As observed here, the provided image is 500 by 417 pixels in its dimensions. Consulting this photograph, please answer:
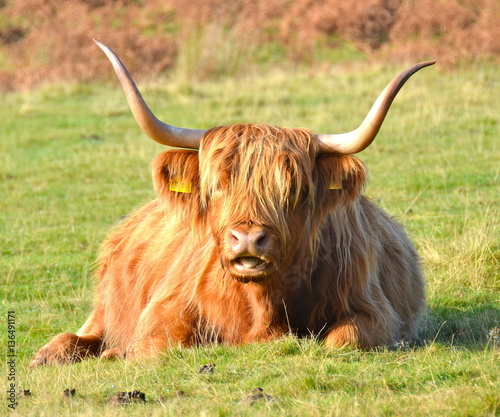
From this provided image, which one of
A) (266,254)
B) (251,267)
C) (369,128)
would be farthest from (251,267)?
(369,128)

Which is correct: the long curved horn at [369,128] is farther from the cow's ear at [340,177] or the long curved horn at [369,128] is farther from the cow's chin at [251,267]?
the cow's chin at [251,267]

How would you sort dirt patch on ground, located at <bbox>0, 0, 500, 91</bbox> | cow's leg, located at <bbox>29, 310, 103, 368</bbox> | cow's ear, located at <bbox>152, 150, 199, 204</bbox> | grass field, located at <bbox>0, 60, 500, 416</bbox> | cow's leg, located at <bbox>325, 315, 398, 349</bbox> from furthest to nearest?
dirt patch on ground, located at <bbox>0, 0, 500, 91</bbox>
cow's leg, located at <bbox>29, 310, 103, 368</bbox>
cow's ear, located at <bbox>152, 150, 199, 204</bbox>
cow's leg, located at <bbox>325, 315, 398, 349</bbox>
grass field, located at <bbox>0, 60, 500, 416</bbox>

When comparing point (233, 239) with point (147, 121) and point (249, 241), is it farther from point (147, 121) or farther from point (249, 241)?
point (147, 121)

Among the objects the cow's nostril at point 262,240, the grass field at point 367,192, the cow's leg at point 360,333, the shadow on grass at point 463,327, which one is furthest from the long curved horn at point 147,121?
the shadow on grass at point 463,327

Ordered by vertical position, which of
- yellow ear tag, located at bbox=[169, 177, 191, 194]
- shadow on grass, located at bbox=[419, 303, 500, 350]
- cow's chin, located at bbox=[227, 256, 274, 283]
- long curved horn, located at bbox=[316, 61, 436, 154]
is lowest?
shadow on grass, located at bbox=[419, 303, 500, 350]

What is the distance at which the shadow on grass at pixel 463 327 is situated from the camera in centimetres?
511

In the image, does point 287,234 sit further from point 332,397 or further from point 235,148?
point 332,397

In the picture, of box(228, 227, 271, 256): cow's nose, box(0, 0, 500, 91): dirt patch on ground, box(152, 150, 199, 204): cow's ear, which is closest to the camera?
box(228, 227, 271, 256): cow's nose

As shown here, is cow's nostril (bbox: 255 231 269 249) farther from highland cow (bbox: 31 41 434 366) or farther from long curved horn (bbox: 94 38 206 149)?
long curved horn (bbox: 94 38 206 149)

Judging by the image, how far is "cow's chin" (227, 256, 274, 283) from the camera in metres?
4.48

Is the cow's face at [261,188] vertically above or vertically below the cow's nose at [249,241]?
above

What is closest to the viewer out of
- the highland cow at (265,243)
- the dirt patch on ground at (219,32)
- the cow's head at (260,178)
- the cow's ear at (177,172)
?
the cow's head at (260,178)

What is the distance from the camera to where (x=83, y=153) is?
42.2 ft

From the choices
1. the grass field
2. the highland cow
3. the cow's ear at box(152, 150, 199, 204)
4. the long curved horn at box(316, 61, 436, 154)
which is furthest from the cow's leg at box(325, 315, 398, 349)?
the cow's ear at box(152, 150, 199, 204)
